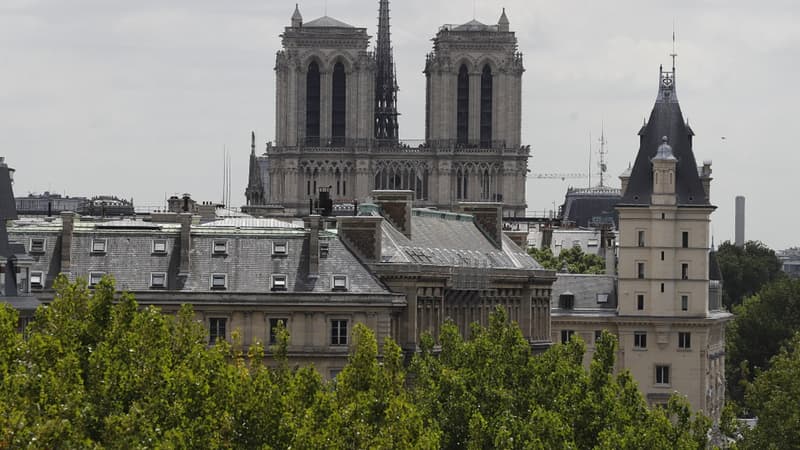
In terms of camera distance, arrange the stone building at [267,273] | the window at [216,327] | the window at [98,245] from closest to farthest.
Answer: the window at [216,327], the stone building at [267,273], the window at [98,245]

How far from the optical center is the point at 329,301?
136 m

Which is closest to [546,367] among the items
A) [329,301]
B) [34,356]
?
[329,301]

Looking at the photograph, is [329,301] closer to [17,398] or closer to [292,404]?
[292,404]

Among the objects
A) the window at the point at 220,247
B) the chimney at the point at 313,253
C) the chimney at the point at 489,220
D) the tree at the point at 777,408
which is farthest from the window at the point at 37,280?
the chimney at the point at 489,220

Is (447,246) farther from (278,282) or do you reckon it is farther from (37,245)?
(37,245)

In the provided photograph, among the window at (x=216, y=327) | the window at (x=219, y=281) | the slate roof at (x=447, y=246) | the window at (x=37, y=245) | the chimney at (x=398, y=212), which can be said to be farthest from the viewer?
the chimney at (x=398, y=212)

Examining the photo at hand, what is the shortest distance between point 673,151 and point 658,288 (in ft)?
29.4

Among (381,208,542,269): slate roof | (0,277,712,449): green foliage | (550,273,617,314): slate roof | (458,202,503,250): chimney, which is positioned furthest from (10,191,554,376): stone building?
(550,273,617,314): slate roof

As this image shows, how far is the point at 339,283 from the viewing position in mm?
137750

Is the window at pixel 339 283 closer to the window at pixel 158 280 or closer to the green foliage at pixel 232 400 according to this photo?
the window at pixel 158 280

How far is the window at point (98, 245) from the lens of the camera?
5443 inches

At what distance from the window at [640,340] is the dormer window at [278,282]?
5412 cm

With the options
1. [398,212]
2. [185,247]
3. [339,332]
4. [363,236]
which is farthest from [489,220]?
[185,247]

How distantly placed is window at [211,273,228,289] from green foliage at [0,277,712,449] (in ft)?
62.5
